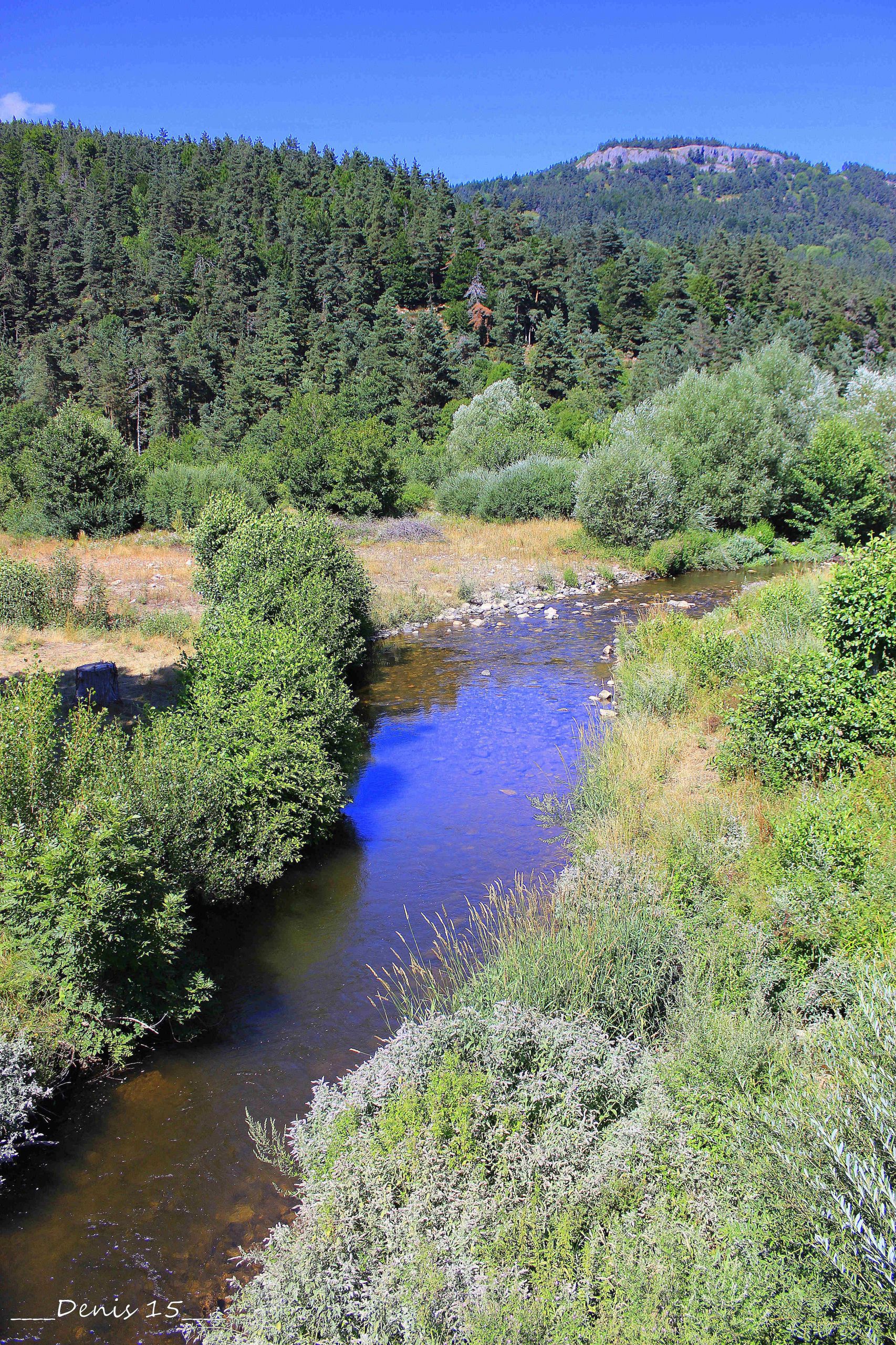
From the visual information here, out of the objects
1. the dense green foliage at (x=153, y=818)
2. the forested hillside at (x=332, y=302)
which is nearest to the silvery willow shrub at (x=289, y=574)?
the dense green foliage at (x=153, y=818)

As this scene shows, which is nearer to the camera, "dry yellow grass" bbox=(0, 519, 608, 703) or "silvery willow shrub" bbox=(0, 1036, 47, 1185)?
"silvery willow shrub" bbox=(0, 1036, 47, 1185)

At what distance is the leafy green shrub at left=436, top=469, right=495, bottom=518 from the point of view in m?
36.7

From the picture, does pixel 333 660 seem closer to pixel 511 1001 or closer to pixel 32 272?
pixel 511 1001

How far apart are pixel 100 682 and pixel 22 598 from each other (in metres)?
5.50

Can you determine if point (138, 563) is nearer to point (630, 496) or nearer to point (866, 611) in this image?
point (630, 496)

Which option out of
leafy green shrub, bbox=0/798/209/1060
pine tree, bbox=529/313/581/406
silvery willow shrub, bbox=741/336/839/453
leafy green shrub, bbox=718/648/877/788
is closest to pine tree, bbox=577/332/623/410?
pine tree, bbox=529/313/581/406

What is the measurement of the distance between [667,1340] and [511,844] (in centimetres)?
691

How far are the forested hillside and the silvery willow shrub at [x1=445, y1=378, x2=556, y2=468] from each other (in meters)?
4.18

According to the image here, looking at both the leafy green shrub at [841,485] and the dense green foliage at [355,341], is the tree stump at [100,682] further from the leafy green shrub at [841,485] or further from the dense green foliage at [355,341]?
the leafy green shrub at [841,485]

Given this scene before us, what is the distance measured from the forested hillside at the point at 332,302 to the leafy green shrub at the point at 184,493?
7.49 meters

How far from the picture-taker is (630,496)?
29562mm

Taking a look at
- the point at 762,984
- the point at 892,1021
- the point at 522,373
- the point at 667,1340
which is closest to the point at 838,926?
the point at 762,984

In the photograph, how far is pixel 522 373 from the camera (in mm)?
61469

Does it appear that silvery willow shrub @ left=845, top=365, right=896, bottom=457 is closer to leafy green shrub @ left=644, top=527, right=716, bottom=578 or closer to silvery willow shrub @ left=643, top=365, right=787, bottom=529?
silvery willow shrub @ left=643, top=365, right=787, bottom=529
